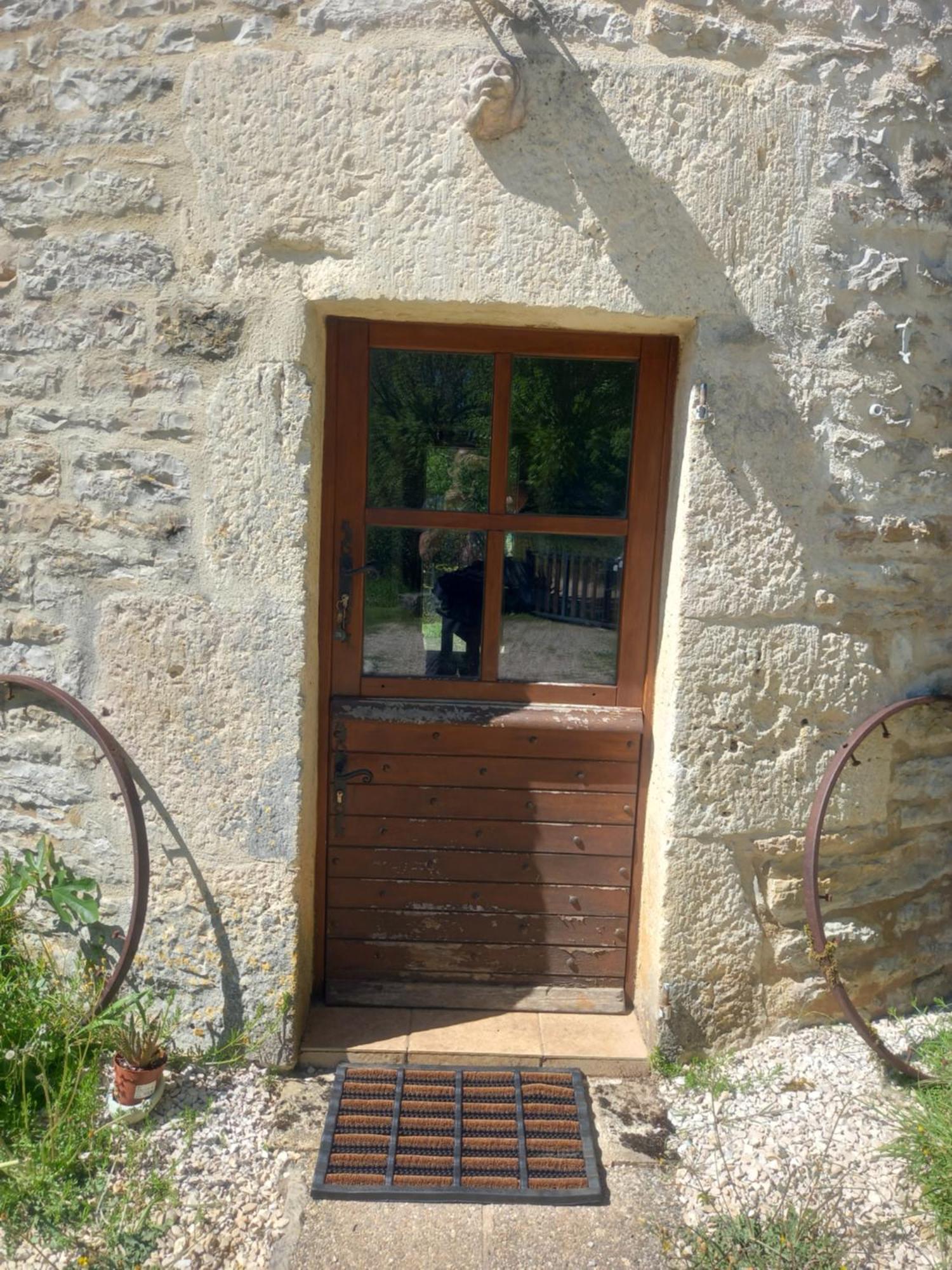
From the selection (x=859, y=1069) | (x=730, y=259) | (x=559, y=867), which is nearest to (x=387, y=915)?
(x=559, y=867)

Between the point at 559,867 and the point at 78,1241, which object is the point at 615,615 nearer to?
the point at 559,867

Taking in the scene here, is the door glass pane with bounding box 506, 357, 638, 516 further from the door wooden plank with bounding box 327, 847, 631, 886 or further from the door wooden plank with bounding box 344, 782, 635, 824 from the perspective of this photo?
the door wooden plank with bounding box 327, 847, 631, 886

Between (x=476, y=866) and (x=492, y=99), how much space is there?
→ 2052 millimetres

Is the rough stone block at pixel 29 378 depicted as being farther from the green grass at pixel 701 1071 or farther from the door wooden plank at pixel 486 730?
the green grass at pixel 701 1071

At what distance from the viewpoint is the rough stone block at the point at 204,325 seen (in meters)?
2.42

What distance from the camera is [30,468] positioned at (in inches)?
97.4

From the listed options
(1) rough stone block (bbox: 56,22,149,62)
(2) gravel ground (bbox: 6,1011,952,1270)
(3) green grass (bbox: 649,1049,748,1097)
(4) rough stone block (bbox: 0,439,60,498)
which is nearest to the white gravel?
(2) gravel ground (bbox: 6,1011,952,1270)

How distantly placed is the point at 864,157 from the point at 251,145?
1.55 m

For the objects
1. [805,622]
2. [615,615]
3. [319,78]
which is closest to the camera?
[319,78]

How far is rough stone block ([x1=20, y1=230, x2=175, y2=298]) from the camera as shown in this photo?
7.93 feet

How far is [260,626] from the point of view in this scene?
249 cm

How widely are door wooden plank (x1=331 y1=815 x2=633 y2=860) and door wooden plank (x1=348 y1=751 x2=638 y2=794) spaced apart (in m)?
0.12

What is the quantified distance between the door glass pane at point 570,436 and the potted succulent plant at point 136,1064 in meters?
1.70

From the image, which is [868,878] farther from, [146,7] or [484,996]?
[146,7]
